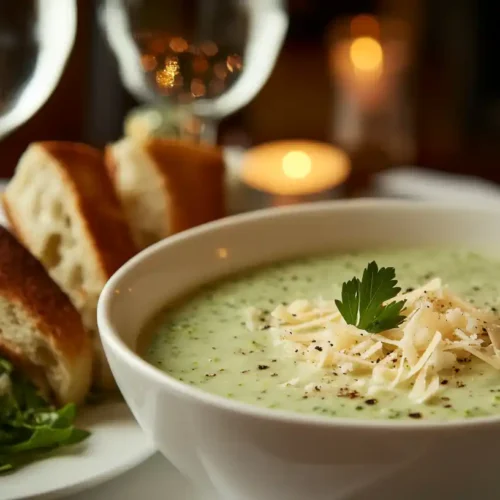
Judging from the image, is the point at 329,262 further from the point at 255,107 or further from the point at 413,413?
the point at 255,107

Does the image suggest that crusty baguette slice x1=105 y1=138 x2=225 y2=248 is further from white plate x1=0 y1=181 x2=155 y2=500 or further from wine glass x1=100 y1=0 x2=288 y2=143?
white plate x1=0 y1=181 x2=155 y2=500

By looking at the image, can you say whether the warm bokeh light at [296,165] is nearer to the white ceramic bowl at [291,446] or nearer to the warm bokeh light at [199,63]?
the warm bokeh light at [199,63]

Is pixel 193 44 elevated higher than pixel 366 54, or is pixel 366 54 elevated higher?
pixel 193 44

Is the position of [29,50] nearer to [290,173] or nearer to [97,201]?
[97,201]

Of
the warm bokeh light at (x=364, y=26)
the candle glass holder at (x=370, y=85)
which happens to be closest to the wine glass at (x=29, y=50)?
the candle glass holder at (x=370, y=85)

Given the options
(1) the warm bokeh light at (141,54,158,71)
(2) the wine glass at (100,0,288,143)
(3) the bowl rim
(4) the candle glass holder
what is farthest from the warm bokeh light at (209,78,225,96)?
(4) the candle glass holder

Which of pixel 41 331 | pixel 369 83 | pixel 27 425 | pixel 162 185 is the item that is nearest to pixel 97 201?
pixel 162 185
